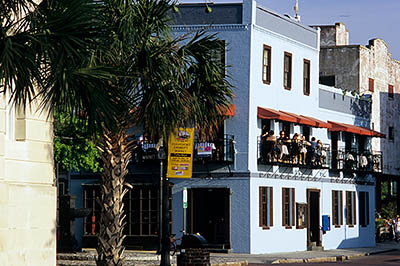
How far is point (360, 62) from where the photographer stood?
2279 inches

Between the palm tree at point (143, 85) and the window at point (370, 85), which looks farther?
the window at point (370, 85)

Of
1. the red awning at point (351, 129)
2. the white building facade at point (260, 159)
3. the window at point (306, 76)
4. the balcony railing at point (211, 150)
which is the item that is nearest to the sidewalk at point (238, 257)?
the white building facade at point (260, 159)

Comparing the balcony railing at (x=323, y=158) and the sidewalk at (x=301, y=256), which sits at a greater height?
the balcony railing at (x=323, y=158)

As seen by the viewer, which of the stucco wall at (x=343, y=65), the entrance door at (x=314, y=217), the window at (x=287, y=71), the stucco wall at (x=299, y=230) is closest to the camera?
the stucco wall at (x=299, y=230)

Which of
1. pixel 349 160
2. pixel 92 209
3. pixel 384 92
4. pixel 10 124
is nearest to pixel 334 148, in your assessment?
pixel 349 160

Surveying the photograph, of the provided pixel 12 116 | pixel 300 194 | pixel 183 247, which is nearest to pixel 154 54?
pixel 12 116

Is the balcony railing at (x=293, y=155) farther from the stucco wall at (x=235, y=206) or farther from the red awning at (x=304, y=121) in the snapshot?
the stucco wall at (x=235, y=206)

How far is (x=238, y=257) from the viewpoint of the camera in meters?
37.0

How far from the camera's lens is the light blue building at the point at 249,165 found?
40344 millimetres

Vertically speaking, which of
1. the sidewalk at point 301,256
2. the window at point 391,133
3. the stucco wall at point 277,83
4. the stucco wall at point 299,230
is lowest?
the sidewalk at point 301,256

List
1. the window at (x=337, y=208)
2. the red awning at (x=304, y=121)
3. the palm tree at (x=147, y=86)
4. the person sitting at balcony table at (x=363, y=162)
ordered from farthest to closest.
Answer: the person sitting at balcony table at (x=363, y=162) < the window at (x=337, y=208) < the red awning at (x=304, y=121) < the palm tree at (x=147, y=86)

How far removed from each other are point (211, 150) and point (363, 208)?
617 inches

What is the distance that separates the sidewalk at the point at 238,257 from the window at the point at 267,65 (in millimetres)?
7634

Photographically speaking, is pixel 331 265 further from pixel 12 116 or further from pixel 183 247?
pixel 12 116
